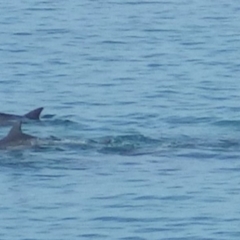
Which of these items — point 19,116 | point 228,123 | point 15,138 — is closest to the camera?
point 15,138

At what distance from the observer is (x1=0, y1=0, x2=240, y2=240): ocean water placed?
18.8 metres

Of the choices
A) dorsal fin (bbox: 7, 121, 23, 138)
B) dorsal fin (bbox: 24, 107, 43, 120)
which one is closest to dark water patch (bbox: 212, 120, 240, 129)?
dorsal fin (bbox: 24, 107, 43, 120)

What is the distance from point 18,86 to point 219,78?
139 inches

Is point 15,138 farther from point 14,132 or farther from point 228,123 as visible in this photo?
point 228,123

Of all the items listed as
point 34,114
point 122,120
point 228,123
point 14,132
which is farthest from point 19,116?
point 228,123

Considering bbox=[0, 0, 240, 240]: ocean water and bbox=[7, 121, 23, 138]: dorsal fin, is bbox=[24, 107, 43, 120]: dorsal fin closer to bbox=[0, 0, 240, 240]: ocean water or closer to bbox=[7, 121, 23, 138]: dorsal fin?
bbox=[0, 0, 240, 240]: ocean water

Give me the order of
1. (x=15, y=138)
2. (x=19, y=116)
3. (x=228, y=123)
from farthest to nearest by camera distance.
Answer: (x=19, y=116), (x=228, y=123), (x=15, y=138)

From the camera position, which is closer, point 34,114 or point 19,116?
point 34,114

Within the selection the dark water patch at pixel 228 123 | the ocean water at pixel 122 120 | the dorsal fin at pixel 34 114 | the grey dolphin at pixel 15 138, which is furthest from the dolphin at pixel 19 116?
the dark water patch at pixel 228 123

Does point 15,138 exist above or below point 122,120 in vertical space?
above

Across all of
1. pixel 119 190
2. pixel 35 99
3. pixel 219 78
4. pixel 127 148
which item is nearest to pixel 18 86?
pixel 35 99

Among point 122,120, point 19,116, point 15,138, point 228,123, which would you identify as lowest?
point 228,123

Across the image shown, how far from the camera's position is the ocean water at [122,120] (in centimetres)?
1884

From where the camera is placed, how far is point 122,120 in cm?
2467
